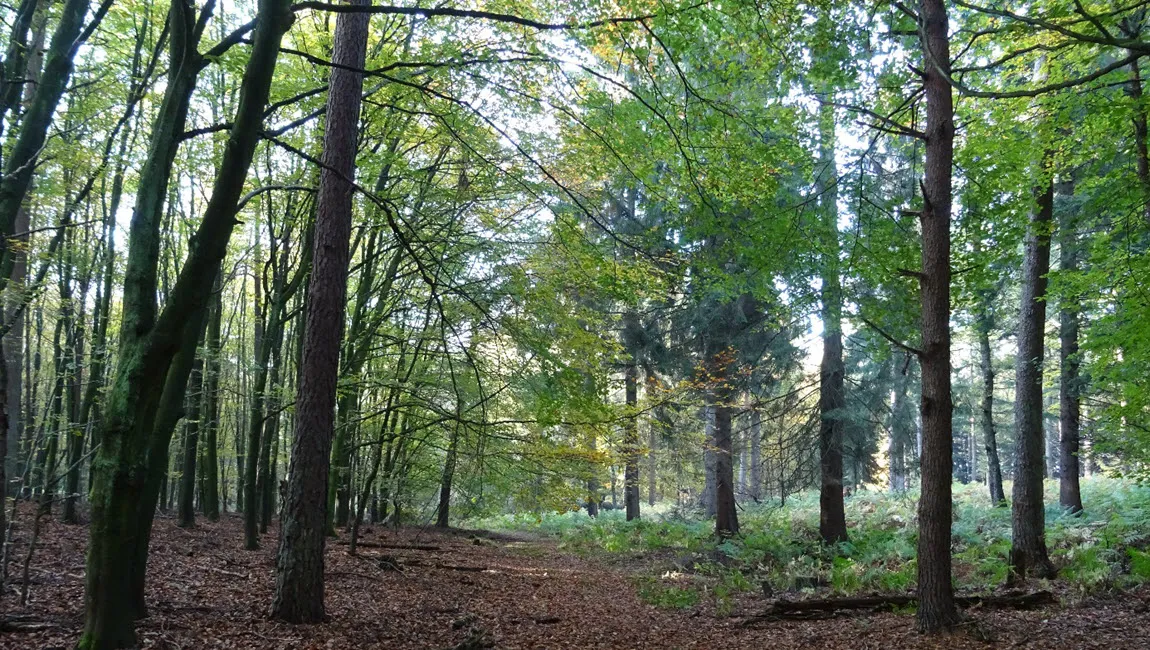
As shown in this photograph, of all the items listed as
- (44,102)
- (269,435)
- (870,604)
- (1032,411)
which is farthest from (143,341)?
(1032,411)

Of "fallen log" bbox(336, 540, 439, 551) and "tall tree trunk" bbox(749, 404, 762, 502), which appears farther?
"tall tree trunk" bbox(749, 404, 762, 502)

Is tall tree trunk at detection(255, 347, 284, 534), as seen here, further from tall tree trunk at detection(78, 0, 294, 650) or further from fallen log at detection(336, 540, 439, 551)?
tall tree trunk at detection(78, 0, 294, 650)

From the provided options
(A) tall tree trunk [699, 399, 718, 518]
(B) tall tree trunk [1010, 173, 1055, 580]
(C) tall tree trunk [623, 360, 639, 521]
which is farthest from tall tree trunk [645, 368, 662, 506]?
(B) tall tree trunk [1010, 173, 1055, 580]

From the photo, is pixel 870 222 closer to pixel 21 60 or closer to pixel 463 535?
pixel 21 60

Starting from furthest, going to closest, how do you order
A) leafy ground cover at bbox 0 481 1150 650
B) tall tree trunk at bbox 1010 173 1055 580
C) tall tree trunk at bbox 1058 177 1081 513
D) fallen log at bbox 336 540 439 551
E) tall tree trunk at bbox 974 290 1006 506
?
tall tree trunk at bbox 974 290 1006 506, tall tree trunk at bbox 1058 177 1081 513, fallen log at bbox 336 540 439 551, tall tree trunk at bbox 1010 173 1055 580, leafy ground cover at bbox 0 481 1150 650

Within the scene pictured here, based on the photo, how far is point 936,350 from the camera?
6484mm

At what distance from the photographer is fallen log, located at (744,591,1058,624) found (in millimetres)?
7508

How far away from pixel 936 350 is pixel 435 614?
6.30 metres

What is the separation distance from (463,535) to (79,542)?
974 cm

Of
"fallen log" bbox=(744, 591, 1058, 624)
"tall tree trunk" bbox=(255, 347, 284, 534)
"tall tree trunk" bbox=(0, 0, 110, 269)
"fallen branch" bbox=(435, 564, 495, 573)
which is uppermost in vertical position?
"tall tree trunk" bbox=(0, 0, 110, 269)

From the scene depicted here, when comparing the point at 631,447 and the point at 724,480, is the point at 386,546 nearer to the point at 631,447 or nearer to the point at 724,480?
the point at 631,447

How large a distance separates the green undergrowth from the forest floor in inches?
35.2

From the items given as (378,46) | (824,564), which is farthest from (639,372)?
(378,46)

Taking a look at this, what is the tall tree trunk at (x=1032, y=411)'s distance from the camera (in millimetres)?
9141
